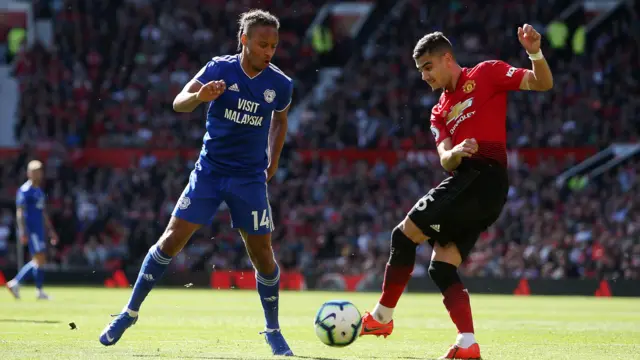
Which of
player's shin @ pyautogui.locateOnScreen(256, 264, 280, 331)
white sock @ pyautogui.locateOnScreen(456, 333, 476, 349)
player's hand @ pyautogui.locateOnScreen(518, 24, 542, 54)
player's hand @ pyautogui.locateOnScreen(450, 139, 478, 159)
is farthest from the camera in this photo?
player's shin @ pyautogui.locateOnScreen(256, 264, 280, 331)

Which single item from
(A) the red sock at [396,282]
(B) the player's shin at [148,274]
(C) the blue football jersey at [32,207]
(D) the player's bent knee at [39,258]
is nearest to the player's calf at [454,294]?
(A) the red sock at [396,282]

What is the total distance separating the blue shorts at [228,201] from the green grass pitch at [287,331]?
1000 mm

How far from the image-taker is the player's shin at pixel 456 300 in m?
7.75

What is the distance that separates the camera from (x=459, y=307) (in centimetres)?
786

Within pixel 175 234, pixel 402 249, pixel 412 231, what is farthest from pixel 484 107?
pixel 175 234

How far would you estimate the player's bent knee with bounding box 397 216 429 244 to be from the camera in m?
8.16

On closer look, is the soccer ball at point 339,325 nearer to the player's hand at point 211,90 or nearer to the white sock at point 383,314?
the white sock at point 383,314

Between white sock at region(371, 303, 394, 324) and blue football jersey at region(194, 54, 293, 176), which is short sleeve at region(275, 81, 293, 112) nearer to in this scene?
blue football jersey at region(194, 54, 293, 176)

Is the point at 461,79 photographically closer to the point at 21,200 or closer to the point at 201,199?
the point at 201,199

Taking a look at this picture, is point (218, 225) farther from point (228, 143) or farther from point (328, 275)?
point (228, 143)

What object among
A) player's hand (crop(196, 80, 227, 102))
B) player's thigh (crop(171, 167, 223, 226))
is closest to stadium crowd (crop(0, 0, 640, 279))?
player's thigh (crop(171, 167, 223, 226))

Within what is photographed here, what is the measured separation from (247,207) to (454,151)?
5.45 ft

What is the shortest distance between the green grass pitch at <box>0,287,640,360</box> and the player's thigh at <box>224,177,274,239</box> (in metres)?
0.95

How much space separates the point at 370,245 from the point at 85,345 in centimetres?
1747
